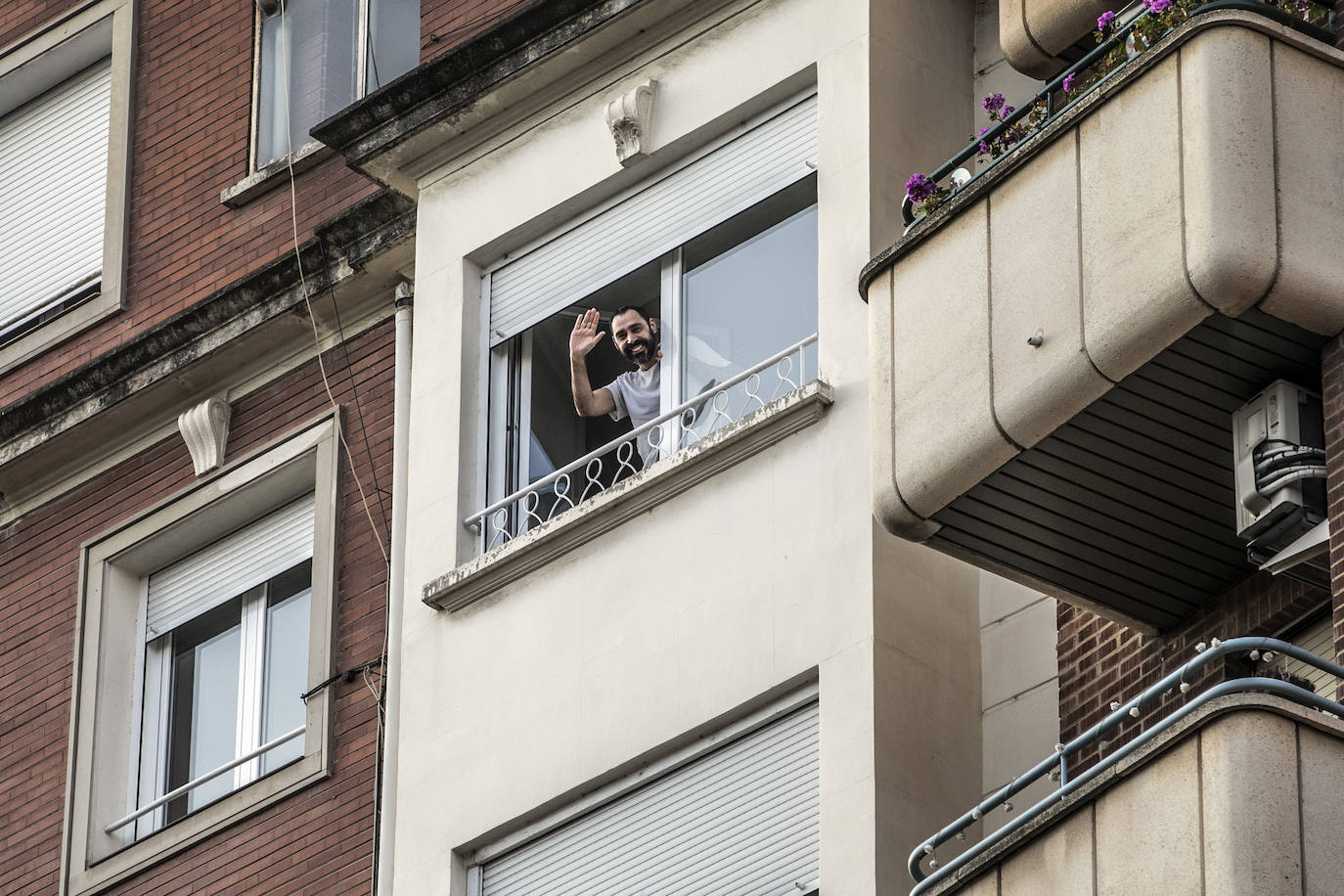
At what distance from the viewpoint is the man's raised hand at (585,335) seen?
1723 cm

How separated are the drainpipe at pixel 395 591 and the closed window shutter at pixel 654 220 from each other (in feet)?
2.67

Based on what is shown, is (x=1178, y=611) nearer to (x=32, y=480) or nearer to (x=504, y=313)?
(x=504, y=313)

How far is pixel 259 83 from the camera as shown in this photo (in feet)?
67.8

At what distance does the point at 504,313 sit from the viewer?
58.4ft

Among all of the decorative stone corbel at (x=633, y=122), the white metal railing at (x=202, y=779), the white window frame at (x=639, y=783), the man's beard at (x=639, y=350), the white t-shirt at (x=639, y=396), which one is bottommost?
the white window frame at (x=639, y=783)

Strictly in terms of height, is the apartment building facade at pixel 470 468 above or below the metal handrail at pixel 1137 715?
above

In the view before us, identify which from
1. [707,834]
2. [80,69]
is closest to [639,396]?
[707,834]

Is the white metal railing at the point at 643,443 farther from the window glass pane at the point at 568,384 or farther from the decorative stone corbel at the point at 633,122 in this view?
the decorative stone corbel at the point at 633,122

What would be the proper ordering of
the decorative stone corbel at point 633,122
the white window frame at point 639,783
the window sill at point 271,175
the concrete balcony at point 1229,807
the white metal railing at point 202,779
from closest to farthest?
the concrete balcony at point 1229,807
the white window frame at point 639,783
the decorative stone corbel at point 633,122
the white metal railing at point 202,779
the window sill at point 271,175

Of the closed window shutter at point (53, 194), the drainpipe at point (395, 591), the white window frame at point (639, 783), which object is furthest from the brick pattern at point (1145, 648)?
the closed window shutter at point (53, 194)

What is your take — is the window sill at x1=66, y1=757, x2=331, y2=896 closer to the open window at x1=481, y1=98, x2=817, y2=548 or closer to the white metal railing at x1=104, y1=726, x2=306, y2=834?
the white metal railing at x1=104, y1=726, x2=306, y2=834

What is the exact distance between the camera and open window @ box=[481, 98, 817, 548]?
16344mm

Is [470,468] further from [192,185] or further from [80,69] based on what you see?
[80,69]

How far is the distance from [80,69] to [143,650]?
463 centimetres
